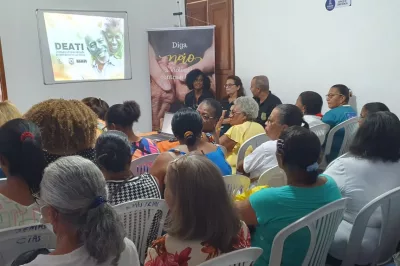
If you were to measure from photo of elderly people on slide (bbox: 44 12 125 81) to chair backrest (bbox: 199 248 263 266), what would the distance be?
488 centimetres

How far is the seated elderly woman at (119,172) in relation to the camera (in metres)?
1.80

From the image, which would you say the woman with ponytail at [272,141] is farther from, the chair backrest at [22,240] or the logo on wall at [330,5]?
the logo on wall at [330,5]

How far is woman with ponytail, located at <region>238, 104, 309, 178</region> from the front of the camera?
2.55 meters

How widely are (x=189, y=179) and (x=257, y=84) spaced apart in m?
3.71

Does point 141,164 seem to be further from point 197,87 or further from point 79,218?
point 197,87

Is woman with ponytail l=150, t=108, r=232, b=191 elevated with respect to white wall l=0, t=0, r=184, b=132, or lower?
lower

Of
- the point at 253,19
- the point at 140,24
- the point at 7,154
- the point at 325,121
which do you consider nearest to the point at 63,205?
the point at 7,154

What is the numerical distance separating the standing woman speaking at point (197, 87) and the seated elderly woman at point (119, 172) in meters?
3.73

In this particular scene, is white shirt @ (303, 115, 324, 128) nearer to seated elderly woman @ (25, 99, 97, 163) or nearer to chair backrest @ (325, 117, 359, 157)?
chair backrest @ (325, 117, 359, 157)

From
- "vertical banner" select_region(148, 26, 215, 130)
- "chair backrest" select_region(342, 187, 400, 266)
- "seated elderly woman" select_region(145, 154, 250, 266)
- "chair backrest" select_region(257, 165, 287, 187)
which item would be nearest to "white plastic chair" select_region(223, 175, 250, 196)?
"chair backrest" select_region(257, 165, 287, 187)

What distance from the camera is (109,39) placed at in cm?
580

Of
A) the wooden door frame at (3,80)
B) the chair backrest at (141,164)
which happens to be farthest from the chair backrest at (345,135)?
the wooden door frame at (3,80)

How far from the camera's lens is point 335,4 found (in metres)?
4.25

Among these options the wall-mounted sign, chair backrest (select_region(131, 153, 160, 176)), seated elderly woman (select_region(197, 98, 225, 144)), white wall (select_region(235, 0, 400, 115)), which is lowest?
chair backrest (select_region(131, 153, 160, 176))
